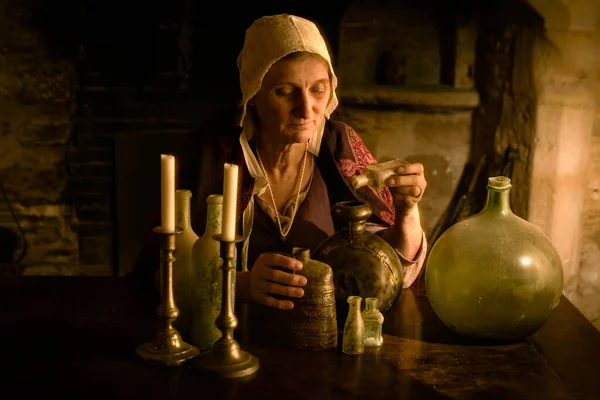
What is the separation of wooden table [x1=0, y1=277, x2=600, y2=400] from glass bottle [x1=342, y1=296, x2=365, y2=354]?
0.02 meters

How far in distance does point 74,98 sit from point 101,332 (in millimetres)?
2329

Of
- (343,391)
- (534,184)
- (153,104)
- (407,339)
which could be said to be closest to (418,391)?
(343,391)

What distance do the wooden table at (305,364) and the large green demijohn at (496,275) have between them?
6 cm

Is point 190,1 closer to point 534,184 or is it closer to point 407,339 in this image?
point 534,184

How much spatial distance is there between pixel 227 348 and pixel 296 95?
2.42 feet

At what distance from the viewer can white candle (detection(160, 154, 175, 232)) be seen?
158cm

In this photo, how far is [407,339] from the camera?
1841 millimetres

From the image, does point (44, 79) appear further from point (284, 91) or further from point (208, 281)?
point (208, 281)

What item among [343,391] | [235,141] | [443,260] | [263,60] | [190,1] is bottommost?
[343,391]

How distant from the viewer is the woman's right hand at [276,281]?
172 cm

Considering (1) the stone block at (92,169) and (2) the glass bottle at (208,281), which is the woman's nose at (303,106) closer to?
(2) the glass bottle at (208,281)

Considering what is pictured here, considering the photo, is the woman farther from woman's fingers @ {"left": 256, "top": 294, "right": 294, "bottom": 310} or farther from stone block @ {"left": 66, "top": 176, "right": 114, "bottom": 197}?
stone block @ {"left": 66, "top": 176, "right": 114, "bottom": 197}

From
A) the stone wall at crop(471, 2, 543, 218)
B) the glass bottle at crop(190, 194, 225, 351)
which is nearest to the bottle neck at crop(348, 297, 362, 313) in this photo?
the glass bottle at crop(190, 194, 225, 351)

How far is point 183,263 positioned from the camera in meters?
1.74
